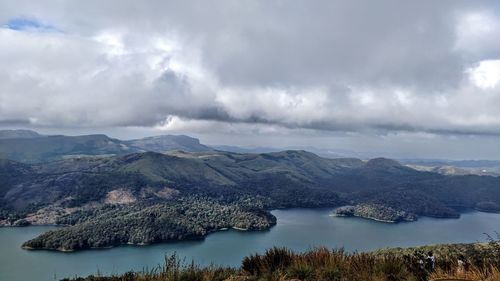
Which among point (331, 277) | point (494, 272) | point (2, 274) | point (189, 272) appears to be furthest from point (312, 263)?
point (2, 274)

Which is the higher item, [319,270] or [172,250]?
[319,270]

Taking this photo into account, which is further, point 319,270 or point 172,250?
point 172,250

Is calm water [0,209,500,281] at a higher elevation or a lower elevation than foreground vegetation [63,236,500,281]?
lower

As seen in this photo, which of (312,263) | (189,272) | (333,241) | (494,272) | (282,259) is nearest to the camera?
(494,272)

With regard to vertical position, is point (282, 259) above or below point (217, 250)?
above

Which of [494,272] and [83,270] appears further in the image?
[83,270]

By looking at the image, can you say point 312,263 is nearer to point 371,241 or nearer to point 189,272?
point 189,272

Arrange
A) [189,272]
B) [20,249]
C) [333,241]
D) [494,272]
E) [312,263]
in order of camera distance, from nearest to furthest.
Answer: [494,272] < [189,272] < [312,263] < [20,249] < [333,241]

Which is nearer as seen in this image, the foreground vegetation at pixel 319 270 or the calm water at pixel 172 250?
the foreground vegetation at pixel 319 270

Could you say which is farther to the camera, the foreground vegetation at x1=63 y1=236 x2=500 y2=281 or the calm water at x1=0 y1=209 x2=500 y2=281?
the calm water at x1=0 y1=209 x2=500 y2=281

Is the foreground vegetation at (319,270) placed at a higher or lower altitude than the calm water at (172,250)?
higher

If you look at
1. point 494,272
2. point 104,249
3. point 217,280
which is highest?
point 494,272
